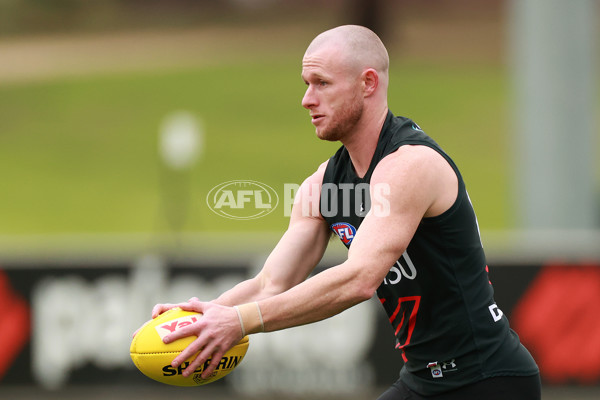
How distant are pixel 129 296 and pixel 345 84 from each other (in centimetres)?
623

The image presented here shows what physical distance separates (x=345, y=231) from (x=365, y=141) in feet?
1.57

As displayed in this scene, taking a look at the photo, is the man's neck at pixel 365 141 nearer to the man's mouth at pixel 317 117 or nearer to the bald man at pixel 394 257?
the bald man at pixel 394 257

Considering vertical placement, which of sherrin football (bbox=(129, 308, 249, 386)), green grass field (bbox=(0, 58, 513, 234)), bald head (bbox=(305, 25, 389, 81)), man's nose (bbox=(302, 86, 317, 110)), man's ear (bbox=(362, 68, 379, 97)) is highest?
bald head (bbox=(305, 25, 389, 81))

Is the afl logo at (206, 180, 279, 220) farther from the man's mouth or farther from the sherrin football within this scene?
the sherrin football

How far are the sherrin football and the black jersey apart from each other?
821mm

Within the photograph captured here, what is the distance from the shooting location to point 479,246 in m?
4.86

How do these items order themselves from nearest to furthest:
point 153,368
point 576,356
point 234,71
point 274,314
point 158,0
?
point 274,314 → point 153,368 → point 576,356 → point 234,71 → point 158,0

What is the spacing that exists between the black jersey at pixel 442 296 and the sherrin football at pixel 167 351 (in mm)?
821

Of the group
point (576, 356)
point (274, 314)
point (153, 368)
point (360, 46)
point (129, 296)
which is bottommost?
point (576, 356)

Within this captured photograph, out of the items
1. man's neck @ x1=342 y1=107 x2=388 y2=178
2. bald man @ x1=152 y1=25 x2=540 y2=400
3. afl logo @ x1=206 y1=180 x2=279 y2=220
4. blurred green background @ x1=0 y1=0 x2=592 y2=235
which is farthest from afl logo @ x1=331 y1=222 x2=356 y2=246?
blurred green background @ x1=0 y1=0 x2=592 y2=235

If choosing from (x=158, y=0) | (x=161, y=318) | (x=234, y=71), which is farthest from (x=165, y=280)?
(x=158, y=0)

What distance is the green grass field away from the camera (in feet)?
90.5

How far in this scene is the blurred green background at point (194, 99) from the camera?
93.0 feet

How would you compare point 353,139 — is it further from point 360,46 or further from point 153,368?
point 153,368
